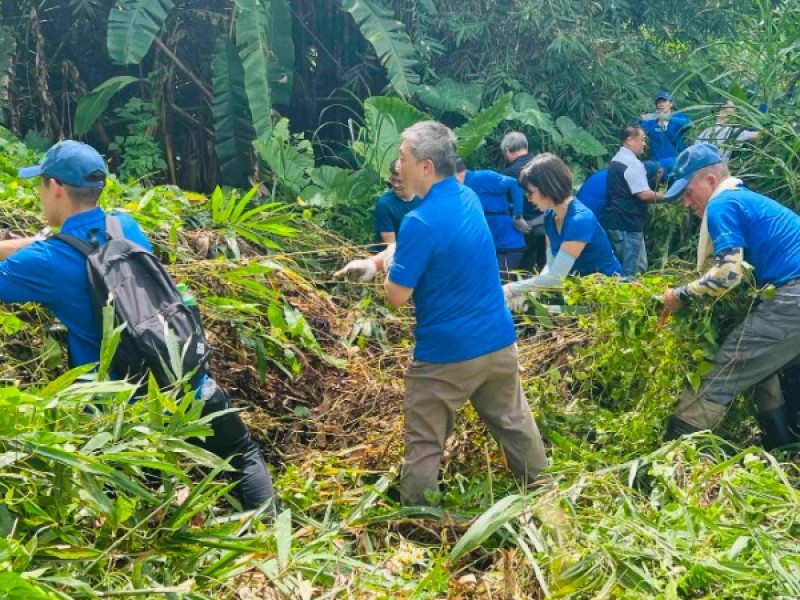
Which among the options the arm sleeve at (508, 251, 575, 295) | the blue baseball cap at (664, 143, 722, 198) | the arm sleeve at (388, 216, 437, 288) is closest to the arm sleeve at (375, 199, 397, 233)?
the arm sleeve at (508, 251, 575, 295)

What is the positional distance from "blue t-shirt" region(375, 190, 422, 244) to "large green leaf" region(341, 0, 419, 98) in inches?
111

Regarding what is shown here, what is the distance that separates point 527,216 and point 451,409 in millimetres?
4453

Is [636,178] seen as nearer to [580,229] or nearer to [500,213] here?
[500,213]

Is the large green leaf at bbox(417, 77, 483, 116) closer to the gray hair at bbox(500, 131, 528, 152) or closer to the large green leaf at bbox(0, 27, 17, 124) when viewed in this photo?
the gray hair at bbox(500, 131, 528, 152)

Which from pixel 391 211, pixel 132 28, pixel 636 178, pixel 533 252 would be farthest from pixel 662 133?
pixel 132 28

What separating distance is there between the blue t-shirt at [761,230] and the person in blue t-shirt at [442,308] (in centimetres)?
123

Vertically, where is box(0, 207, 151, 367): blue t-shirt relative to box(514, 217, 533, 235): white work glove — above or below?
above

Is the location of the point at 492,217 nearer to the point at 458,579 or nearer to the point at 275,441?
the point at 275,441

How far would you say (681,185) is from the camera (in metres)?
5.91

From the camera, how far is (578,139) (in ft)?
35.6

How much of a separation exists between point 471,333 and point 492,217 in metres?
3.66

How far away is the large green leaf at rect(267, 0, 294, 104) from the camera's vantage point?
10711 mm

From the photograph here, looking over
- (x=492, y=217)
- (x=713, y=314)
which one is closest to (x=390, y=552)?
(x=713, y=314)

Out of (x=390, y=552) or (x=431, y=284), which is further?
(x=431, y=284)
